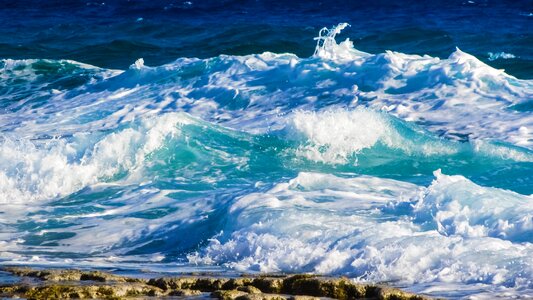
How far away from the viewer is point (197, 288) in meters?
5.61

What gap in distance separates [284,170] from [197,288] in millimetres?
5724

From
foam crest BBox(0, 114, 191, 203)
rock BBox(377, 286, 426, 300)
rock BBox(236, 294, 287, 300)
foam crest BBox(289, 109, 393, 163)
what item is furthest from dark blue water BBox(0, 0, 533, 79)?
rock BBox(236, 294, 287, 300)

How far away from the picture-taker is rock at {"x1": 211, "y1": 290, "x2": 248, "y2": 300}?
200 inches

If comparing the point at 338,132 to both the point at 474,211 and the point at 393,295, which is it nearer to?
the point at 474,211

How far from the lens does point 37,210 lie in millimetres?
9883

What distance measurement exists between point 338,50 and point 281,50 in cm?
524

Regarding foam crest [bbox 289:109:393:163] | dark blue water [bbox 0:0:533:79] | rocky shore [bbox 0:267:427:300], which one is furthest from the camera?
dark blue water [bbox 0:0:533:79]

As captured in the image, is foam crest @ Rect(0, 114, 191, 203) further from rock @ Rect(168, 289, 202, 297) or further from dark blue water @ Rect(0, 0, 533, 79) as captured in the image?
dark blue water @ Rect(0, 0, 533, 79)

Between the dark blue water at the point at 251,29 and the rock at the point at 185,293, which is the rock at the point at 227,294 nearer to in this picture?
the rock at the point at 185,293

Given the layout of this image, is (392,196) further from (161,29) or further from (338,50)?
(161,29)

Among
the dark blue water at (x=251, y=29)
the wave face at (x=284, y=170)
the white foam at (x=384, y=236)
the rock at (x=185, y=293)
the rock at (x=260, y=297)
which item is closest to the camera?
the rock at (x=260, y=297)

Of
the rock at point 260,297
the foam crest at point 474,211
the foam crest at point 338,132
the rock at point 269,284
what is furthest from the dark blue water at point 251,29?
the rock at point 260,297

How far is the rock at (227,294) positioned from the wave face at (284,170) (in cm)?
123

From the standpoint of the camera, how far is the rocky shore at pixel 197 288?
519 centimetres
